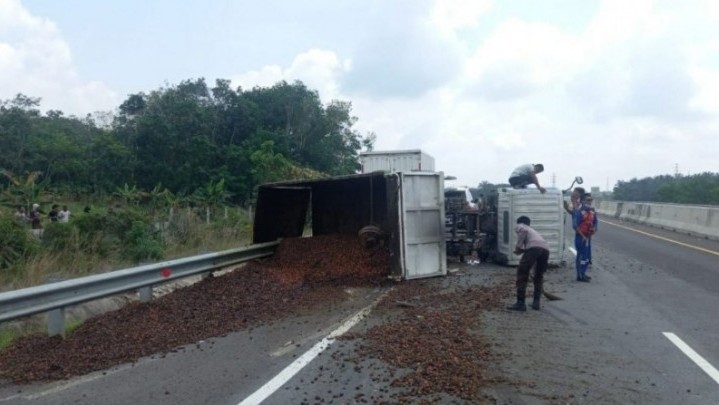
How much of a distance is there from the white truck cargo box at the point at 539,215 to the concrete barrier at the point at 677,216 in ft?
35.4

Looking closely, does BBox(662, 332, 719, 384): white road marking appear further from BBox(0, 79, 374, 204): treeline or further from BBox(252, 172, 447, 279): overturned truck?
BBox(0, 79, 374, 204): treeline

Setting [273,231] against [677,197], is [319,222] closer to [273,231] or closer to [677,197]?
[273,231]

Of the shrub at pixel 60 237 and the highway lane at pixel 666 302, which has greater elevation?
the shrub at pixel 60 237

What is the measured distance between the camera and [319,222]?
15.6 meters

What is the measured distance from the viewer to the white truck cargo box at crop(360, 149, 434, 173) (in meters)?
20.4

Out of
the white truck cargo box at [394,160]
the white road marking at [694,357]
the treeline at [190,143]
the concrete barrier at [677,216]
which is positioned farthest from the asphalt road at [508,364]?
the treeline at [190,143]

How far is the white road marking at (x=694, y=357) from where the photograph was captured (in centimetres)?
662

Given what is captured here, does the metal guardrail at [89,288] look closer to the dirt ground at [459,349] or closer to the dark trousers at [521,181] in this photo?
the dirt ground at [459,349]

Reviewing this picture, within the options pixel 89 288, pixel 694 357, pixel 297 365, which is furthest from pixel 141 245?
pixel 694 357

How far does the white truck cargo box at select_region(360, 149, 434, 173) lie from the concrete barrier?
11.2 metres

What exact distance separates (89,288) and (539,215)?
10.5 m

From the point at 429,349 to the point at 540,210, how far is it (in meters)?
9.29

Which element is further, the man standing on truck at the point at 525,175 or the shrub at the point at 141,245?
the man standing on truck at the point at 525,175

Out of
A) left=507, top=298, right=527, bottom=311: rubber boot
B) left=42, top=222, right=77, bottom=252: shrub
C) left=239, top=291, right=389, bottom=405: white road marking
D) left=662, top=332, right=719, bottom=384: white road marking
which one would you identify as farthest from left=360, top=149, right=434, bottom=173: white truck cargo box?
left=662, top=332, right=719, bottom=384: white road marking
